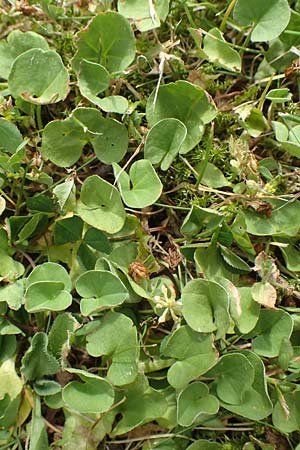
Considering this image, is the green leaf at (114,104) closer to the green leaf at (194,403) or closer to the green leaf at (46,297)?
the green leaf at (46,297)

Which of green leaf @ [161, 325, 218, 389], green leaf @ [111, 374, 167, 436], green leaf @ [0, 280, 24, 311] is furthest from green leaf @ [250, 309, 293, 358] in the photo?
green leaf @ [0, 280, 24, 311]

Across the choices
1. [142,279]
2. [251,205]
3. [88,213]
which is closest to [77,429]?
[142,279]

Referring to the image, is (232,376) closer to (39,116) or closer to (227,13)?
(39,116)

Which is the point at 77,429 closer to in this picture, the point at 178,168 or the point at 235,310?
the point at 235,310

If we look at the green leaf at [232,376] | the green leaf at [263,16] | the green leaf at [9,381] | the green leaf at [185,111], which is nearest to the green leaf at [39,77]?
the green leaf at [185,111]

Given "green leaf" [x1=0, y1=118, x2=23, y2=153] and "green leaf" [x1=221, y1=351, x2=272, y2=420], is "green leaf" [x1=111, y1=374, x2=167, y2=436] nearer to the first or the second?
"green leaf" [x1=221, y1=351, x2=272, y2=420]
